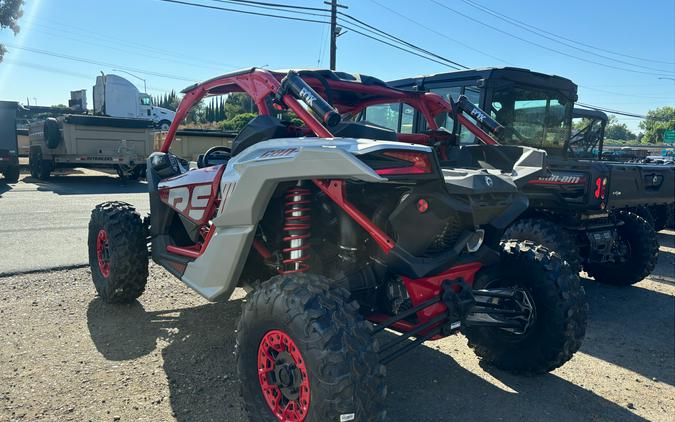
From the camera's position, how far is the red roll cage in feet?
10.2

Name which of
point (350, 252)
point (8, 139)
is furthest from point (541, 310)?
point (8, 139)

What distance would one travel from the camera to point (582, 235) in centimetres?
566

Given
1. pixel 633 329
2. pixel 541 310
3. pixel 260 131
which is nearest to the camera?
pixel 260 131

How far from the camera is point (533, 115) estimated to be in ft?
21.6

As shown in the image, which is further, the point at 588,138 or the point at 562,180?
the point at 588,138

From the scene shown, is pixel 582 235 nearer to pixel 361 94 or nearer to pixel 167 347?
pixel 361 94

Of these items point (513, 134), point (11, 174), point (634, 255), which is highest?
point (513, 134)

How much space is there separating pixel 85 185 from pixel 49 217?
270 inches

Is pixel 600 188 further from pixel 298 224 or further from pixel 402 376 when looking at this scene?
pixel 298 224

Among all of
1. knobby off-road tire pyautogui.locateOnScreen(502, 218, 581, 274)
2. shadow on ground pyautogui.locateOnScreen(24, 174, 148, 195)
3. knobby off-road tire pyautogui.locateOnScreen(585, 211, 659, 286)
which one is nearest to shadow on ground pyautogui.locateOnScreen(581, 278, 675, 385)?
knobby off-road tire pyautogui.locateOnScreen(585, 211, 659, 286)

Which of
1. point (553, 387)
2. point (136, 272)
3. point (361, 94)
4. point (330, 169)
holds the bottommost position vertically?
point (553, 387)

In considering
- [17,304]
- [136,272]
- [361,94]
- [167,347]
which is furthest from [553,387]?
[17,304]

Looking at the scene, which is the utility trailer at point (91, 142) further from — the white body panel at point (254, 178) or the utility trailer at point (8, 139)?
the white body panel at point (254, 178)

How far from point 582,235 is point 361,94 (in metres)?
3.41
